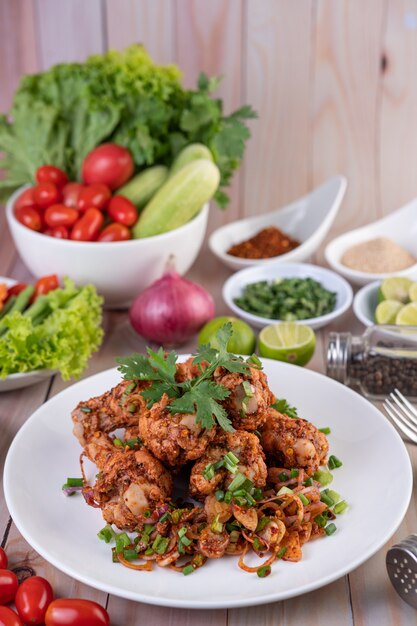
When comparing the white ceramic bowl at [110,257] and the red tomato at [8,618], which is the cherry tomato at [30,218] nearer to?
the white ceramic bowl at [110,257]

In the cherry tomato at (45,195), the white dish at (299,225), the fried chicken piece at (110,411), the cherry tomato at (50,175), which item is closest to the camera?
the fried chicken piece at (110,411)

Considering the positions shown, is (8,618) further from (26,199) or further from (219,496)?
(26,199)

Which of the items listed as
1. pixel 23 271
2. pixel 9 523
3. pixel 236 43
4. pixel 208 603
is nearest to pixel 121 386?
pixel 9 523

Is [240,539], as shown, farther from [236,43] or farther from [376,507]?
[236,43]

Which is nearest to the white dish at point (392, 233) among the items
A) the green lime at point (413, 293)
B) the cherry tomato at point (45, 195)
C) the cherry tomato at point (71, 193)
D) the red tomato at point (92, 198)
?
the green lime at point (413, 293)

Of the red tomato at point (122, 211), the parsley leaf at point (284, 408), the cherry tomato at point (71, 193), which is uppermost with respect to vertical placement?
the cherry tomato at point (71, 193)

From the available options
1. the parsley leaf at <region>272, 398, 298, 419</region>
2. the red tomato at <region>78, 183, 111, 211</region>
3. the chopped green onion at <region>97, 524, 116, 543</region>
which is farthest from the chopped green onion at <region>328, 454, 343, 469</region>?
the red tomato at <region>78, 183, 111, 211</region>

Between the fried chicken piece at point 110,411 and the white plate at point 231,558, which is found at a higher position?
the fried chicken piece at point 110,411
